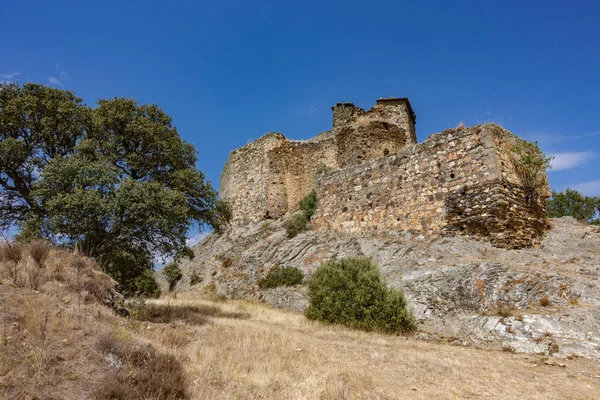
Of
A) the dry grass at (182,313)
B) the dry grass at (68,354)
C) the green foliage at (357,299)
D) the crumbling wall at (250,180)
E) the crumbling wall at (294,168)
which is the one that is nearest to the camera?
the dry grass at (68,354)

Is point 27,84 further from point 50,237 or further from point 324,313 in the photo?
point 324,313

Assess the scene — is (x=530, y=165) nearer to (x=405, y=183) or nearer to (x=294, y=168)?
(x=405, y=183)

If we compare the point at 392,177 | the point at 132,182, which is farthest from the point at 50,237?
the point at 392,177

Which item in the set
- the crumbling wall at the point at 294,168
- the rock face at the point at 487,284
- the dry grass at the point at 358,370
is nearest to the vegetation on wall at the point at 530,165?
the rock face at the point at 487,284

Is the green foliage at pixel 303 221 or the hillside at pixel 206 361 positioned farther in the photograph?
the green foliage at pixel 303 221

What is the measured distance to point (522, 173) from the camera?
44.5 feet

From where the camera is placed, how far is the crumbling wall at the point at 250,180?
25281mm

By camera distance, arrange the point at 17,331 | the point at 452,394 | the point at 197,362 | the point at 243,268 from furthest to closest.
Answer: the point at 243,268
the point at 197,362
the point at 452,394
the point at 17,331

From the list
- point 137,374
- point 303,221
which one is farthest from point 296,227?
point 137,374

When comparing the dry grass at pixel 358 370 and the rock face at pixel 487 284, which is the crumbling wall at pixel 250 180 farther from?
the dry grass at pixel 358 370

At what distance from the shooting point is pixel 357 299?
11094 millimetres

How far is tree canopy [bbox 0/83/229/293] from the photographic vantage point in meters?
10.7

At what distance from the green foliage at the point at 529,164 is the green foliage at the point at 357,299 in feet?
20.8

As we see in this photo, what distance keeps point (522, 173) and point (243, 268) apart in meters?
12.5
